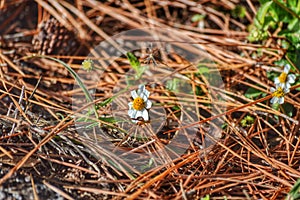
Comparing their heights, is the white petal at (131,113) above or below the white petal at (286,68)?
below

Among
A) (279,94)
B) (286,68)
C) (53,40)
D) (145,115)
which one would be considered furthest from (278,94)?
(53,40)

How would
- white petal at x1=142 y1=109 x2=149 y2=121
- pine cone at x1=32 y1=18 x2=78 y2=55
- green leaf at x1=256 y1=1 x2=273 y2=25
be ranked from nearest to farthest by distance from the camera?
1. white petal at x1=142 y1=109 x2=149 y2=121
2. green leaf at x1=256 y1=1 x2=273 y2=25
3. pine cone at x1=32 y1=18 x2=78 y2=55

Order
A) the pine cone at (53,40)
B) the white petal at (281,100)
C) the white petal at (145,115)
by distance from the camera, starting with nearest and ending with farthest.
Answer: the white petal at (145,115)
the white petal at (281,100)
the pine cone at (53,40)

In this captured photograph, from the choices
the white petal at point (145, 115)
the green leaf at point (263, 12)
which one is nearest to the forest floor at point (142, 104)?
the white petal at point (145, 115)

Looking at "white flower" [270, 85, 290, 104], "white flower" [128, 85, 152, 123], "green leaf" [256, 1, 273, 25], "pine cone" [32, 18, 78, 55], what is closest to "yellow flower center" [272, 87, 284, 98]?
"white flower" [270, 85, 290, 104]

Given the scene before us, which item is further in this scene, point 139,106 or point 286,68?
point 286,68

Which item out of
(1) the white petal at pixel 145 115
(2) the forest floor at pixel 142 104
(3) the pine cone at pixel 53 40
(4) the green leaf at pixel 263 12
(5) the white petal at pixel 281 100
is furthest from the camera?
(3) the pine cone at pixel 53 40

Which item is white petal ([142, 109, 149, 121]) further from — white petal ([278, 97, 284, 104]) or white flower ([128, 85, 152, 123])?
white petal ([278, 97, 284, 104])

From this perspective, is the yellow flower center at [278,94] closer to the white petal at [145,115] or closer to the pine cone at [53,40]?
the white petal at [145,115]

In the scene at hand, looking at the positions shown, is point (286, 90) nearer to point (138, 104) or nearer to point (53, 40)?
point (138, 104)

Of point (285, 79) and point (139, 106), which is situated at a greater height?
point (285, 79)

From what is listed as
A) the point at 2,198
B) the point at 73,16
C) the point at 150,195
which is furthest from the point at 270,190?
the point at 73,16
